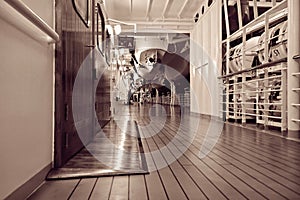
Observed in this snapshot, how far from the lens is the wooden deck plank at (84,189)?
1.22 meters

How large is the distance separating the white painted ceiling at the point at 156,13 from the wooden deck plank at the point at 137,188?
19.3 ft

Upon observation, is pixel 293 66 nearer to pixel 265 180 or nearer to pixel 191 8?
pixel 265 180

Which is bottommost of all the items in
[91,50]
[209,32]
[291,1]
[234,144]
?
[234,144]

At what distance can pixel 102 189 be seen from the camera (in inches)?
52.5

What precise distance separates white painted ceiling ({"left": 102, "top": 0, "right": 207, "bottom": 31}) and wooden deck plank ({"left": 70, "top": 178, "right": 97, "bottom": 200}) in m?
5.90

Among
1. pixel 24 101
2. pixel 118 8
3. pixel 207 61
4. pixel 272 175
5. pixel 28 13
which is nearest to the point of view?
pixel 28 13

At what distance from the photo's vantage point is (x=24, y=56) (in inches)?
44.9

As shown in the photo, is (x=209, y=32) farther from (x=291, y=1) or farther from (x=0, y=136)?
(x=0, y=136)

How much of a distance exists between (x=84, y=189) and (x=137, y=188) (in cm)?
23

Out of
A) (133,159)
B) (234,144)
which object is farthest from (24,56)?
(234,144)

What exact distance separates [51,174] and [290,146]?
1.92 metres

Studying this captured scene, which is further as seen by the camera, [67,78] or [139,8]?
[139,8]

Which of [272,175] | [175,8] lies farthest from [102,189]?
[175,8]

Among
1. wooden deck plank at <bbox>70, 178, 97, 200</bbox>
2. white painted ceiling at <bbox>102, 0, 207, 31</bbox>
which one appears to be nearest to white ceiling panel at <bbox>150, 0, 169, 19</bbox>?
white painted ceiling at <bbox>102, 0, 207, 31</bbox>
